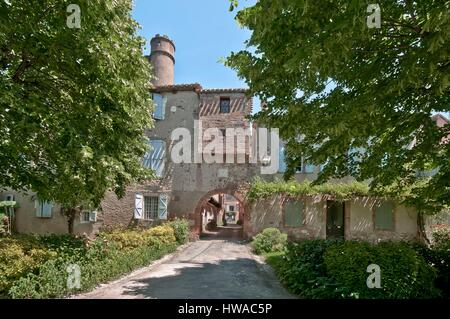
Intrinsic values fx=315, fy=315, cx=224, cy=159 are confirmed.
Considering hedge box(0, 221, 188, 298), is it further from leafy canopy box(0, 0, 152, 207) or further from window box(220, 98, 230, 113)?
window box(220, 98, 230, 113)

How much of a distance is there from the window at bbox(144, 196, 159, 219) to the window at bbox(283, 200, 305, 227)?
7.54m

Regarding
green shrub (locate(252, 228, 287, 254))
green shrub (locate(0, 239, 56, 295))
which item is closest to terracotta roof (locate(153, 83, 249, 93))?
green shrub (locate(252, 228, 287, 254))

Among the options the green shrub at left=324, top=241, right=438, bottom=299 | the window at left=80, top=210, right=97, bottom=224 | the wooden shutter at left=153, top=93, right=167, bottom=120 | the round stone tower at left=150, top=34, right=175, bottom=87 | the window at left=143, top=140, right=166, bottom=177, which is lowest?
the window at left=80, top=210, right=97, bottom=224

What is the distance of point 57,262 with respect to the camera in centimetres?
731

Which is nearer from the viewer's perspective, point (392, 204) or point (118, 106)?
point (118, 106)

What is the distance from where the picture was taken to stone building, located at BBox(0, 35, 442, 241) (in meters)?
18.1

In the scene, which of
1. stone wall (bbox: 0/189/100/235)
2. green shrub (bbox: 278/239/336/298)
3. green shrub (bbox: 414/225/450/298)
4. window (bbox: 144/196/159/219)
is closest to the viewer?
green shrub (bbox: 278/239/336/298)

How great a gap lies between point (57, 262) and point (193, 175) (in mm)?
11628

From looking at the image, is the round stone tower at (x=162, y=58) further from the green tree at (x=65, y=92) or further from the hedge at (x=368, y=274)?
the hedge at (x=368, y=274)
